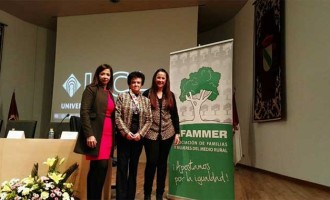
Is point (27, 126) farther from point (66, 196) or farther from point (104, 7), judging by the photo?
point (104, 7)

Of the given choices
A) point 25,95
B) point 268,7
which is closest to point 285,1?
point 268,7

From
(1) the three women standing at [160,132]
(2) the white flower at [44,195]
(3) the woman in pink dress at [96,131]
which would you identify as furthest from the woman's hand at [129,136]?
(2) the white flower at [44,195]

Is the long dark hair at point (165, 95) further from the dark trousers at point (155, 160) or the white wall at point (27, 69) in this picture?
the white wall at point (27, 69)

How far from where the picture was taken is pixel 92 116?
7.48 ft

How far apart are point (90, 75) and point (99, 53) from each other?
1.66ft

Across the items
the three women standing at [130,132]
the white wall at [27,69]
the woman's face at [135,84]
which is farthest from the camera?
the white wall at [27,69]

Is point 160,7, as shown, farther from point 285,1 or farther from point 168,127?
point 168,127

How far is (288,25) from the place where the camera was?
15.8 ft

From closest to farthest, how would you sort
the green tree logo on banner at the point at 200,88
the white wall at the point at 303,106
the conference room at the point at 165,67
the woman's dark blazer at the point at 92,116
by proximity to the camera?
the woman's dark blazer at the point at 92,116 < the green tree logo on banner at the point at 200,88 < the conference room at the point at 165,67 < the white wall at the point at 303,106

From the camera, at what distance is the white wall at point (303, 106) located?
12.9 feet

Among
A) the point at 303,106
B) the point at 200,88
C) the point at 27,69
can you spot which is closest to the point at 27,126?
the point at 200,88

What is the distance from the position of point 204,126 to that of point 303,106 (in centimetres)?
196

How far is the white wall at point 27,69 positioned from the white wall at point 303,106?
5206 mm

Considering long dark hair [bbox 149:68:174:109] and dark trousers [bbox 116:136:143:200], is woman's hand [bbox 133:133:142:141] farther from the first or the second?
long dark hair [bbox 149:68:174:109]
